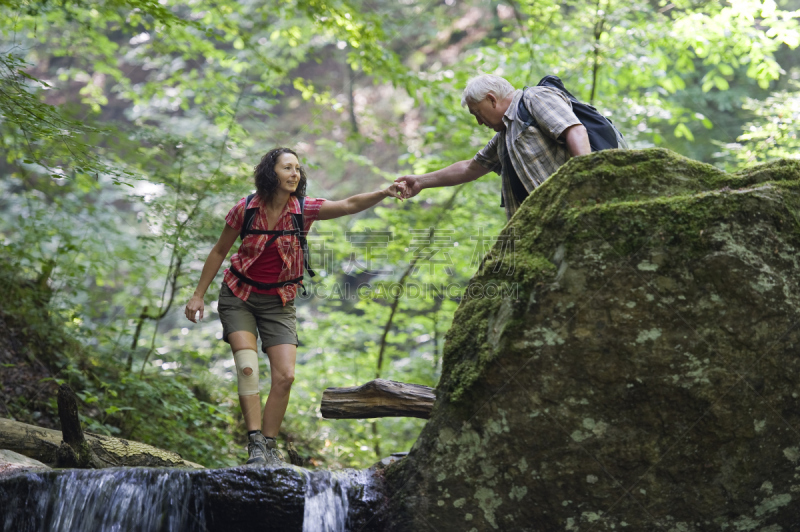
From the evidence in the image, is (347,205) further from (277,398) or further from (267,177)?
(277,398)

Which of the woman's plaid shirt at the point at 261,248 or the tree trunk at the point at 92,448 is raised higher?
the woman's plaid shirt at the point at 261,248

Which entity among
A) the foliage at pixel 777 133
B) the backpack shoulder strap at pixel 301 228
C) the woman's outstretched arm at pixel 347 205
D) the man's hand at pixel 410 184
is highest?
the foliage at pixel 777 133

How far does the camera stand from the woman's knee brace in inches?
149

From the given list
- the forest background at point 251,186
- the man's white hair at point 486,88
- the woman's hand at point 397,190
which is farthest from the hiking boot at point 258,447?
the man's white hair at point 486,88

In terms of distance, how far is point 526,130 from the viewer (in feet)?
11.6

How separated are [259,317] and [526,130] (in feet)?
7.46

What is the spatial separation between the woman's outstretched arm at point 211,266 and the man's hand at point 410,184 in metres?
1.37

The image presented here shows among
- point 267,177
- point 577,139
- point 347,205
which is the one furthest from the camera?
point 347,205

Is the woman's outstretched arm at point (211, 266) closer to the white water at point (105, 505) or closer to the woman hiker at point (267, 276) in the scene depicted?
the woman hiker at point (267, 276)

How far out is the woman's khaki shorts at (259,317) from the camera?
389 cm

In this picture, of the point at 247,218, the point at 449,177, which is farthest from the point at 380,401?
the point at 449,177

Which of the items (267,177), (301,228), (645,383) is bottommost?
(645,383)

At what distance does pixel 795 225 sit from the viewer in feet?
8.47

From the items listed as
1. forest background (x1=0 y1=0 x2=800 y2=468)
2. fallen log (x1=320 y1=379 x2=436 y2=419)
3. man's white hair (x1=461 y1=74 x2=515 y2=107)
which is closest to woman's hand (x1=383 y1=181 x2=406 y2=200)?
man's white hair (x1=461 y1=74 x2=515 y2=107)
